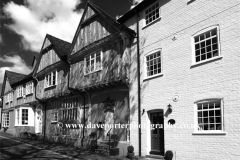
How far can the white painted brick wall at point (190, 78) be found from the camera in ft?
30.3

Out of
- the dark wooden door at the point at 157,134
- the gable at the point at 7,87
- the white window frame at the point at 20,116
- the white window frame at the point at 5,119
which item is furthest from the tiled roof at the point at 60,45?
the white window frame at the point at 5,119

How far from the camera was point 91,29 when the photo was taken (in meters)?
17.4

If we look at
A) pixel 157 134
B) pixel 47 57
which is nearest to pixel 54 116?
pixel 47 57

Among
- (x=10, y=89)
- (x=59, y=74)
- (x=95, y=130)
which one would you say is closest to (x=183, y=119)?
(x=95, y=130)

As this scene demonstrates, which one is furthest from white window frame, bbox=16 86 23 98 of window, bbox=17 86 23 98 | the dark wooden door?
the dark wooden door

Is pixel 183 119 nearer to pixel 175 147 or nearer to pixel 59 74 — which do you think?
pixel 175 147

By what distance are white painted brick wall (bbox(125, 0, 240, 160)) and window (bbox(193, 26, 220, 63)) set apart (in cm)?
26

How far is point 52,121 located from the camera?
73.9 feet

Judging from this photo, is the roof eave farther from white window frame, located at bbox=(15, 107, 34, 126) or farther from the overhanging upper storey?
white window frame, located at bbox=(15, 107, 34, 126)

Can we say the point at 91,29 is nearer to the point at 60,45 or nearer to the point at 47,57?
the point at 60,45

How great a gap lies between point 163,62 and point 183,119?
317 centimetres

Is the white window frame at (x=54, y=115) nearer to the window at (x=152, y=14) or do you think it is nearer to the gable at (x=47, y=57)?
the gable at (x=47, y=57)

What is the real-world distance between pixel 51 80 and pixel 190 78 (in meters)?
15.6

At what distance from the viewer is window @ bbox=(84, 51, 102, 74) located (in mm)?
16327
